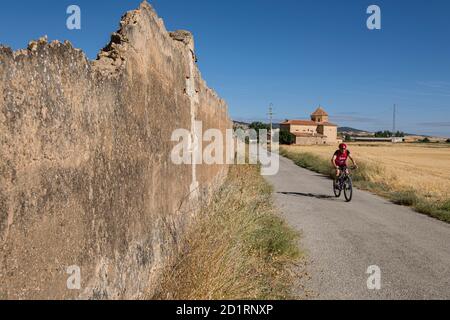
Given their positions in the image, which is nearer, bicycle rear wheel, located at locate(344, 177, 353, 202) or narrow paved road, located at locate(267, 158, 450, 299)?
narrow paved road, located at locate(267, 158, 450, 299)

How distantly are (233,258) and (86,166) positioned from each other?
250 centimetres

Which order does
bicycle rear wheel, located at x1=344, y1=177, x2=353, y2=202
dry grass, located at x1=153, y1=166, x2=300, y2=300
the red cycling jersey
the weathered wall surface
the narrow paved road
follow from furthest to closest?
the red cycling jersey → bicycle rear wheel, located at x1=344, y1=177, x2=353, y2=202 → the narrow paved road → dry grass, located at x1=153, y1=166, x2=300, y2=300 → the weathered wall surface

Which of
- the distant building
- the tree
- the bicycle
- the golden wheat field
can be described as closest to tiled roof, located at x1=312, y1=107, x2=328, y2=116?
the distant building

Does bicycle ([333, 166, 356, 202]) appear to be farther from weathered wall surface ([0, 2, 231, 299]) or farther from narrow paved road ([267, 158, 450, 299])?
weathered wall surface ([0, 2, 231, 299])

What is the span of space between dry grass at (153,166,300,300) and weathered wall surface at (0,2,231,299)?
0.94ft

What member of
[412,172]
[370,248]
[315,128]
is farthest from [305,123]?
[370,248]

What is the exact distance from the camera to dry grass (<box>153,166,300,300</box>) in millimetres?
4008

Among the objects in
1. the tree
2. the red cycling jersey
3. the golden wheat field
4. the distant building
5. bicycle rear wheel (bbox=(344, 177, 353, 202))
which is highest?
the distant building

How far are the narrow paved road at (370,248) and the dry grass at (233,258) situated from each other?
1.47 ft

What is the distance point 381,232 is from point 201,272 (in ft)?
17.8

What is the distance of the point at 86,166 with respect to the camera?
273cm

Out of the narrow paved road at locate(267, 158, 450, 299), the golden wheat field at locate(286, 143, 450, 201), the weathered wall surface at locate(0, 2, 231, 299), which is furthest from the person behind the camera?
the golden wheat field at locate(286, 143, 450, 201)

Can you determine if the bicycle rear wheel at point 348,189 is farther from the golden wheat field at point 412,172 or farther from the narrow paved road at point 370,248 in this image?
the golden wheat field at point 412,172

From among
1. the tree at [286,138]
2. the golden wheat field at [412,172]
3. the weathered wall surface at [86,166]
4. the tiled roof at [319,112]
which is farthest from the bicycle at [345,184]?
the tiled roof at [319,112]
